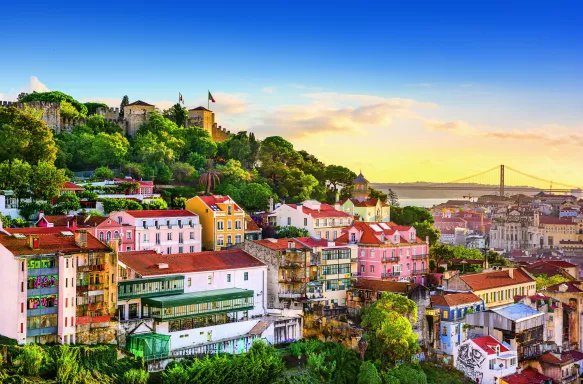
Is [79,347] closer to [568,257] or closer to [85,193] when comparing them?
[85,193]

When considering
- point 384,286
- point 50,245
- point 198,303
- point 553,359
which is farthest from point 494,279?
point 50,245

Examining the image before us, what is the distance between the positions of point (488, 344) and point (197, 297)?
56.8ft

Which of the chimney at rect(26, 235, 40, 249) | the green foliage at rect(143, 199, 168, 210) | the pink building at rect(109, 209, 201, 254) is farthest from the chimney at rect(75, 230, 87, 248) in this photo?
the green foliage at rect(143, 199, 168, 210)

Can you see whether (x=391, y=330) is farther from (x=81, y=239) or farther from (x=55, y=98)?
(x=55, y=98)

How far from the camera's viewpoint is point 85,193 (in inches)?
1956

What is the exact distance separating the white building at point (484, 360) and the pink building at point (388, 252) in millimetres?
8497

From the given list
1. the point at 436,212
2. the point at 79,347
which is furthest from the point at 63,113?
the point at 436,212


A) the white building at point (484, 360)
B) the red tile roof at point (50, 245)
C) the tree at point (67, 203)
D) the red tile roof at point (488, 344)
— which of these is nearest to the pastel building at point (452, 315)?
the white building at point (484, 360)

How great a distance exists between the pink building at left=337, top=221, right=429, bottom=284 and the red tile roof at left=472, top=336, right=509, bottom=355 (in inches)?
339

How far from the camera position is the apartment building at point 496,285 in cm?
4581

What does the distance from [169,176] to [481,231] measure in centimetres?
7451

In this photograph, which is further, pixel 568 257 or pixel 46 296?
pixel 568 257

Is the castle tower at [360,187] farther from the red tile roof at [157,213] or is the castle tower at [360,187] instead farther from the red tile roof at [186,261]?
the red tile roof at [186,261]

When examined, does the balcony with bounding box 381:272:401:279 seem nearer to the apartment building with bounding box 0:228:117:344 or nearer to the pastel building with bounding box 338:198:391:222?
the pastel building with bounding box 338:198:391:222
